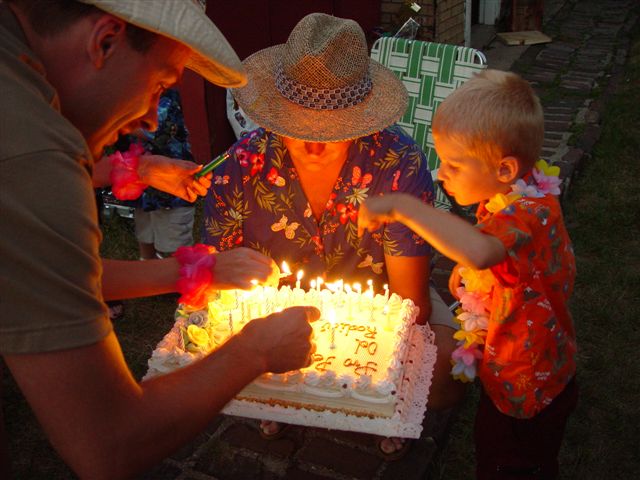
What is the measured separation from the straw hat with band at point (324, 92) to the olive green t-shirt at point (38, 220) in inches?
59.6

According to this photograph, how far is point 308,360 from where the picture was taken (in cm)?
208

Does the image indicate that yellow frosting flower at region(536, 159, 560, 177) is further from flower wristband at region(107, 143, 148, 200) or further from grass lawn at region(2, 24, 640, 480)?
flower wristband at region(107, 143, 148, 200)

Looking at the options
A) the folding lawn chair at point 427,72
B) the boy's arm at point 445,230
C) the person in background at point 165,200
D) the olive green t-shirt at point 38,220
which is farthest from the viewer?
the folding lawn chair at point 427,72

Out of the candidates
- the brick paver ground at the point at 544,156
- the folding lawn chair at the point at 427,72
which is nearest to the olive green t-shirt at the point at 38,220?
the brick paver ground at the point at 544,156

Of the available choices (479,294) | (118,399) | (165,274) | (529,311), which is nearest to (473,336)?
(479,294)

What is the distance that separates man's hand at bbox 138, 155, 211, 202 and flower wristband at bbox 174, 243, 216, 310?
511 millimetres

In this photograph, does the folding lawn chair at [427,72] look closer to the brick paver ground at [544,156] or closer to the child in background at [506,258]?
the brick paver ground at [544,156]

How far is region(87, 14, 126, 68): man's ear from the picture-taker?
1.41m

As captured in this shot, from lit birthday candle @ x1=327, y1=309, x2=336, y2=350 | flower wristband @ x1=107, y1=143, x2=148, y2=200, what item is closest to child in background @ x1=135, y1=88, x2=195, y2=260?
flower wristband @ x1=107, y1=143, x2=148, y2=200

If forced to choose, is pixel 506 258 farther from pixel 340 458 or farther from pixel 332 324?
pixel 340 458

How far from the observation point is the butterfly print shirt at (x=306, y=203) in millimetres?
3096

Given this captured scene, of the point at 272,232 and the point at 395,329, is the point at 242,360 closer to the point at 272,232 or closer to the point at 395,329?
the point at 395,329

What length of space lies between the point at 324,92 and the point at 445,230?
37.6 inches

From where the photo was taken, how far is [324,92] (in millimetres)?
2783
